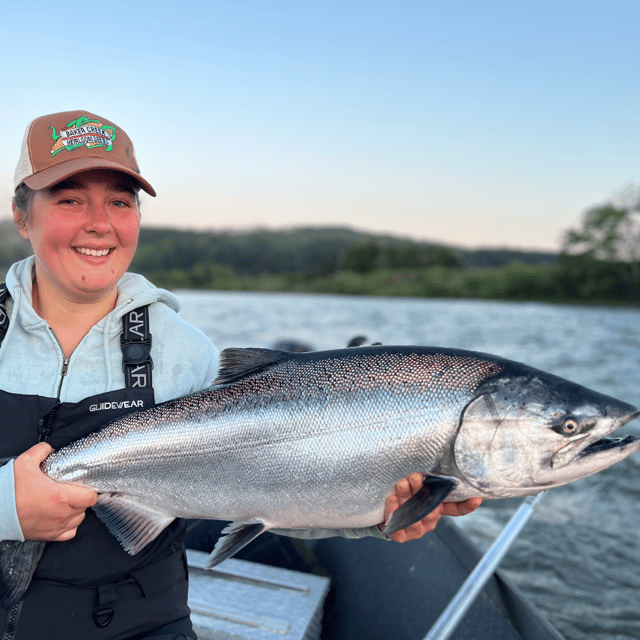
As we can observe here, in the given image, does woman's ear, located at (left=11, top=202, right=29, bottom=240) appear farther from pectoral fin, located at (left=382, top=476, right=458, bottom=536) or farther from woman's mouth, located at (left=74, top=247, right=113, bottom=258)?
pectoral fin, located at (left=382, top=476, right=458, bottom=536)

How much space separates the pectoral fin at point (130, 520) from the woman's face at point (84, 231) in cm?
87

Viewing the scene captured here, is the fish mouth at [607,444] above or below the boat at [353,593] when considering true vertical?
above

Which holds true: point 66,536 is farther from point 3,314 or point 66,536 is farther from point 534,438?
point 534,438

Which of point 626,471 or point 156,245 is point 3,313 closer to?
point 626,471

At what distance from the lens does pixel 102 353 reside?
8.16ft

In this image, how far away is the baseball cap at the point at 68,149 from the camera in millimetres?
2250

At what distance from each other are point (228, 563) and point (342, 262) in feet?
320

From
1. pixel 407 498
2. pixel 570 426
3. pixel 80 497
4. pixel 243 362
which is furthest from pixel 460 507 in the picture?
pixel 80 497

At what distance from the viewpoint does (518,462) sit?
2.02 m

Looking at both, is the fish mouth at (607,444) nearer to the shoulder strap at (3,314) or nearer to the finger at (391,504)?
the finger at (391,504)

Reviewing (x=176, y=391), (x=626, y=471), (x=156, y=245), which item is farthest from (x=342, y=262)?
(x=176, y=391)

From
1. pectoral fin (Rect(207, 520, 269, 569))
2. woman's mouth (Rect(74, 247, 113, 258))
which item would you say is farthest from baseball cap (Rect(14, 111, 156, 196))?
pectoral fin (Rect(207, 520, 269, 569))

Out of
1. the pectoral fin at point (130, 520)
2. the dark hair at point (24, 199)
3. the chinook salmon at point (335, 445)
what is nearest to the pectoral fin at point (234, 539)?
the chinook salmon at point (335, 445)

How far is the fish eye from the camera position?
79.6 inches
